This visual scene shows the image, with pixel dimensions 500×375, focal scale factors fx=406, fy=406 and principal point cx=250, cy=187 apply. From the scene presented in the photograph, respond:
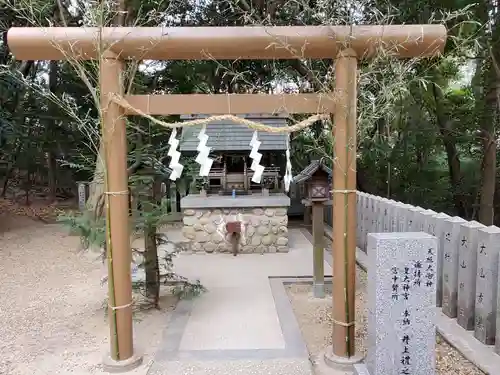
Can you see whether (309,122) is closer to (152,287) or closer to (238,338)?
(238,338)

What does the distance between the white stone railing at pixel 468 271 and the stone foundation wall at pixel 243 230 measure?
9.16ft

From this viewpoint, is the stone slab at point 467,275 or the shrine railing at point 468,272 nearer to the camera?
the shrine railing at point 468,272

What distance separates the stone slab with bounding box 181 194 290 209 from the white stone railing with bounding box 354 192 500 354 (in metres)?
2.72

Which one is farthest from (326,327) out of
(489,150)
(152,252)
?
(489,150)

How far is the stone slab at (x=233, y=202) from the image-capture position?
7.35 meters

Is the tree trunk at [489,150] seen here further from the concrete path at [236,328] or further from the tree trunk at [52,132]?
the tree trunk at [52,132]

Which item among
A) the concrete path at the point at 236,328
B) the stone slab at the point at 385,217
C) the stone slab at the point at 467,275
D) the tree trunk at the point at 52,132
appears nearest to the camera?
the concrete path at the point at 236,328

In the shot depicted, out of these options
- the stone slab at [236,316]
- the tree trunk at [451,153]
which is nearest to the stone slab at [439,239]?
the stone slab at [236,316]

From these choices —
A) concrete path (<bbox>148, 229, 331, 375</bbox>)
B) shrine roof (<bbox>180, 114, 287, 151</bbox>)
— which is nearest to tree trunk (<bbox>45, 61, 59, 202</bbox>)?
shrine roof (<bbox>180, 114, 287, 151</bbox>)

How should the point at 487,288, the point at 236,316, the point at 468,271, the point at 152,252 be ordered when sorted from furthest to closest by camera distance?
the point at 152,252, the point at 236,316, the point at 468,271, the point at 487,288

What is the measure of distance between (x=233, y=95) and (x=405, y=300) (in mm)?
1974

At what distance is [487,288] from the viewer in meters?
3.59

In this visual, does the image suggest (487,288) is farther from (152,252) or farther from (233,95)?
(152,252)

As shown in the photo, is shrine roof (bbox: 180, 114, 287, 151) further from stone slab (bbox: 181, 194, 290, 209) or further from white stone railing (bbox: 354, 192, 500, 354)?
white stone railing (bbox: 354, 192, 500, 354)
